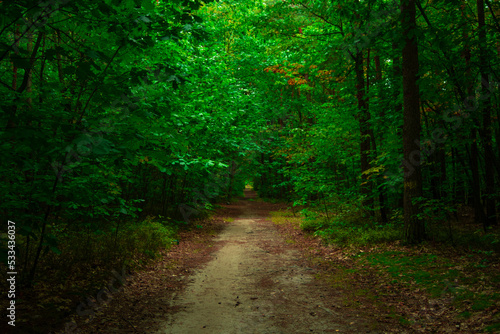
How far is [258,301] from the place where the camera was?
560 centimetres

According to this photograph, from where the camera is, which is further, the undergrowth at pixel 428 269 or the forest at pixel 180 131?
the undergrowth at pixel 428 269

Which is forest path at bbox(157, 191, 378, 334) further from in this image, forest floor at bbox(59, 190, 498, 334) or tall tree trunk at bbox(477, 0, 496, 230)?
tall tree trunk at bbox(477, 0, 496, 230)

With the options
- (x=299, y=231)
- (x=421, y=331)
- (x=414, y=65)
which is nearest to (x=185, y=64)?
(x=414, y=65)

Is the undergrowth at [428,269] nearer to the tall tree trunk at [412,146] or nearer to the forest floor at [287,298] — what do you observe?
the forest floor at [287,298]

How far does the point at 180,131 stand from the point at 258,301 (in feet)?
21.7

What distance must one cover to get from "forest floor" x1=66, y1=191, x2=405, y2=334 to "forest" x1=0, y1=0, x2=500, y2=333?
27.3 inches

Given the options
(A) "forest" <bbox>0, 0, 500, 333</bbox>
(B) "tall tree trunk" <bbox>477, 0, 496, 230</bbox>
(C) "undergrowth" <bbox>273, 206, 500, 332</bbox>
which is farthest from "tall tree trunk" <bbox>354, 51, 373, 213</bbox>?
(B) "tall tree trunk" <bbox>477, 0, 496, 230</bbox>

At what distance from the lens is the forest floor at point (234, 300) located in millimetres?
4547

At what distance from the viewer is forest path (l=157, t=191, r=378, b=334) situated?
456 cm

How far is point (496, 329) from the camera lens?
12.4ft

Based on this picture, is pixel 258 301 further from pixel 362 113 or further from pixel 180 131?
pixel 362 113

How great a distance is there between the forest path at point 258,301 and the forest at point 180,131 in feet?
5.36

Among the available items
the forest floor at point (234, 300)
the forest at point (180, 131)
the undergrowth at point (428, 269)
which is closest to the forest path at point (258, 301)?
the forest floor at point (234, 300)

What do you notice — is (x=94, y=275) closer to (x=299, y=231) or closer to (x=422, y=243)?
(x=422, y=243)
